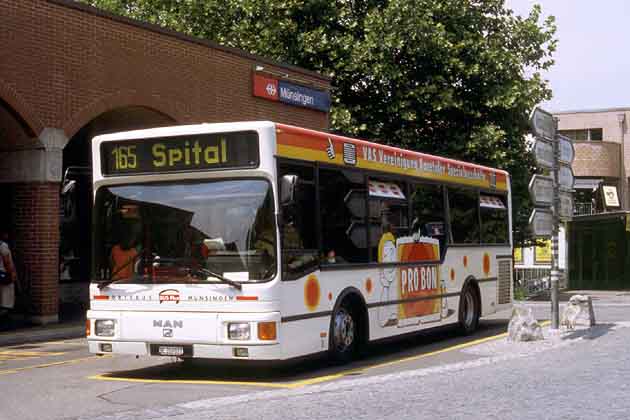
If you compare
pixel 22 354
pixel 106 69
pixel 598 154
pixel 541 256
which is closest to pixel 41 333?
pixel 22 354

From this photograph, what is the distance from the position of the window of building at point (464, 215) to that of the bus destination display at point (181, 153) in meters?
5.59

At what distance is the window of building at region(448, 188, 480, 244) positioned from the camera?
1554 cm

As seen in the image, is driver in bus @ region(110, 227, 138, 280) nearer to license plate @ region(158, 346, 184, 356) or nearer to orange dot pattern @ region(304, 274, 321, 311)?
license plate @ region(158, 346, 184, 356)

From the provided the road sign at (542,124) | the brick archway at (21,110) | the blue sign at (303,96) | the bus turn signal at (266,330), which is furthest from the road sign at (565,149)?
the blue sign at (303,96)

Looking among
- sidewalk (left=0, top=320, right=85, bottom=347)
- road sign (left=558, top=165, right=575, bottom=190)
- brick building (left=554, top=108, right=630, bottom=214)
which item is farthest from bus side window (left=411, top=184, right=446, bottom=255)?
brick building (left=554, top=108, right=630, bottom=214)

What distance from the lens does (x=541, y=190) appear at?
15352mm

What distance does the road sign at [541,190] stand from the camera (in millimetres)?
15005

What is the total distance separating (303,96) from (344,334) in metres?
14.8

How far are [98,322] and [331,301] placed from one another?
2681 millimetres

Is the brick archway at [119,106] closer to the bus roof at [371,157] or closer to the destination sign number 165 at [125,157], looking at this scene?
the bus roof at [371,157]

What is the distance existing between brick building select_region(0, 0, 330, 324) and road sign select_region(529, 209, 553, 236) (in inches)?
337

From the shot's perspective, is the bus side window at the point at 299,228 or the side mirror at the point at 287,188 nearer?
the side mirror at the point at 287,188

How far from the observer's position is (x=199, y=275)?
10586 mm

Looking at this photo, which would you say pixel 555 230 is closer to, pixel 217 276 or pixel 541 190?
pixel 541 190
